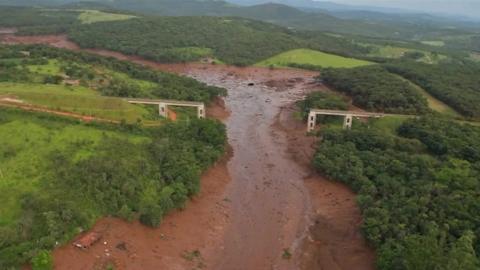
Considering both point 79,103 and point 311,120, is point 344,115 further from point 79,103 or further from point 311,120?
point 79,103

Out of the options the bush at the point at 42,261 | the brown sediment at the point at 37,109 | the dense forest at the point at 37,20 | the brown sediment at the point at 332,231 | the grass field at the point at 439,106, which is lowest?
the brown sediment at the point at 332,231

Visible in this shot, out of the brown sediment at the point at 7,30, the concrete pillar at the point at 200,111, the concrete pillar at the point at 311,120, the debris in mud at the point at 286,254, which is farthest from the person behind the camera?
the brown sediment at the point at 7,30

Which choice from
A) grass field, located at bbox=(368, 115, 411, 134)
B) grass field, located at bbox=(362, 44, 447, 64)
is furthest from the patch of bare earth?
grass field, located at bbox=(362, 44, 447, 64)

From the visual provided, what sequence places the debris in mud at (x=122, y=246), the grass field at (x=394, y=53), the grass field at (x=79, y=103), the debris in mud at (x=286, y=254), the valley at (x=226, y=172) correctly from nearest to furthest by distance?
the valley at (x=226, y=172), the debris in mud at (x=122, y=246), the debris in mud at (x=286, y=254), the grass field at (x=79, y=103), the grass field at (x=394, y=53)

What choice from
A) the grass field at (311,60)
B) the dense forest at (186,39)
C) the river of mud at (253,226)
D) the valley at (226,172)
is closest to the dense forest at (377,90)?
the valley at (226,172)

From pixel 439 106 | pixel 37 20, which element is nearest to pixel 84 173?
pixel 439 106

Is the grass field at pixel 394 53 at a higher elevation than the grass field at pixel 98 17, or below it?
below

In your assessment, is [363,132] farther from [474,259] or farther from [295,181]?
[474,259]

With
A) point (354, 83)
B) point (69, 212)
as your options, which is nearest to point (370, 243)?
point (69, 212)

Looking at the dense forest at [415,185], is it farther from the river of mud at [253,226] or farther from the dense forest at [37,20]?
the dense forest at [37,20]
